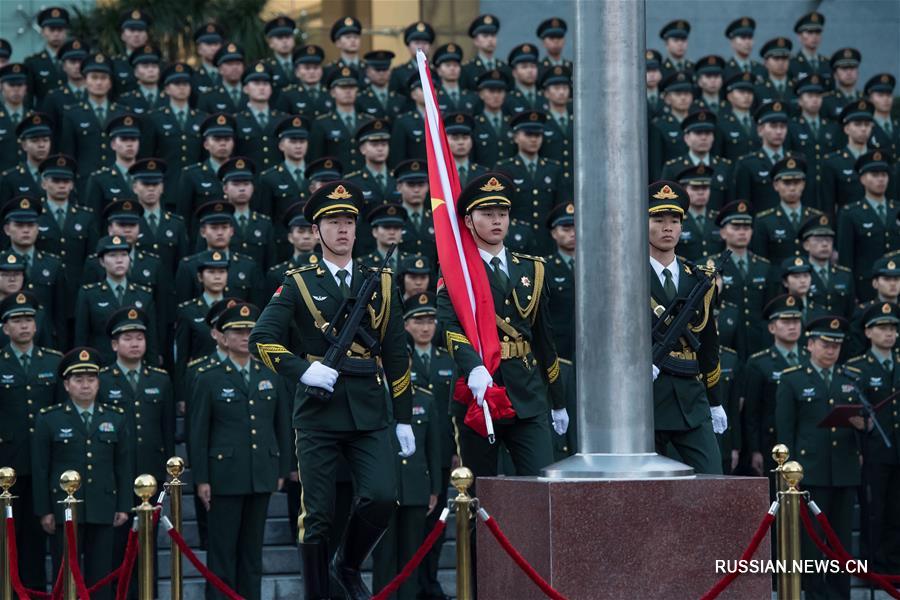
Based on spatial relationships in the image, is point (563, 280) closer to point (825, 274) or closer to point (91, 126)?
point (825, 274)

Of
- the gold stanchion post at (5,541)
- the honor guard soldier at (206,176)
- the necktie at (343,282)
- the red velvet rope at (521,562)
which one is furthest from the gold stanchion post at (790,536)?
the honor guard soldier at (206,176)

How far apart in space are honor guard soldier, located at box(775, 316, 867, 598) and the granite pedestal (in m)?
4.93

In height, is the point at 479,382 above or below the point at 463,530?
above

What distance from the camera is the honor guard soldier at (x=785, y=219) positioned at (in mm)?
15234

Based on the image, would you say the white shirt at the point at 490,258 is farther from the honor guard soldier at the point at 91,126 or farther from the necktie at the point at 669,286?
the honor guard soldier at the point at 91,126

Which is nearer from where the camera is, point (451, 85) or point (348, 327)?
point (348, 327)

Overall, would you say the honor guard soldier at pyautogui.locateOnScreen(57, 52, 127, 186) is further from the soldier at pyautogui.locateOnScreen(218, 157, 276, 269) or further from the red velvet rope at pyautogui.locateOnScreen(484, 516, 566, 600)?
the red velvet rope at pyautogui.locateOnScreen(484, 516, 566, 600)

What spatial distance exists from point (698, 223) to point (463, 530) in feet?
25.6

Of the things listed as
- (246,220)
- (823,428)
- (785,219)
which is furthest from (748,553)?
(785,219)

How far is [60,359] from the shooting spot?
12.4 meters

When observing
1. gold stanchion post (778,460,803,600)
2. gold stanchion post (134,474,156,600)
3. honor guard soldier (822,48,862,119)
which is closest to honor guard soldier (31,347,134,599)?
gold stanchion post (134,474,156,600)

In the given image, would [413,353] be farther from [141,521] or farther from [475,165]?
[141,521]

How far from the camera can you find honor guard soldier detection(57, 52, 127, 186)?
16.0m

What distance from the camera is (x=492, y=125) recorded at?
54.7 ft
